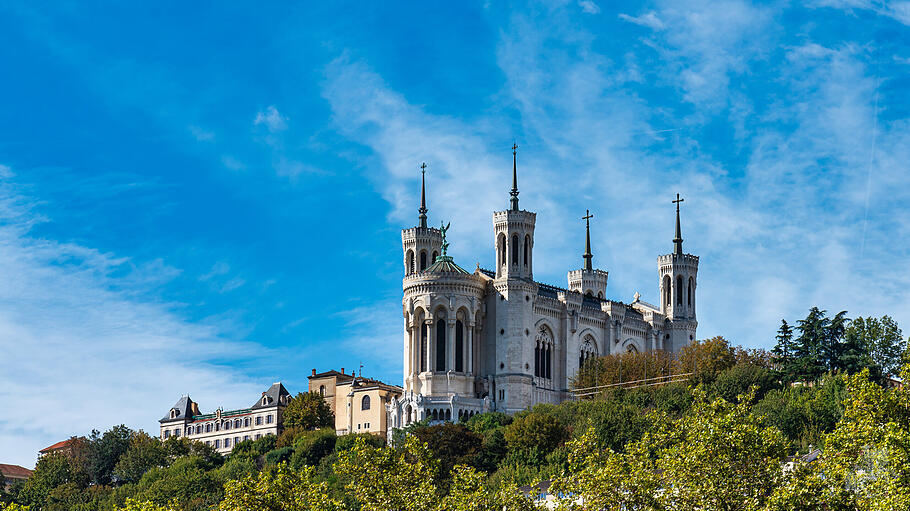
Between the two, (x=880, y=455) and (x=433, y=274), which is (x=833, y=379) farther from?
(x=880, y=455)

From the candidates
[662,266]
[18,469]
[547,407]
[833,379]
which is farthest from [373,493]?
[18,469]

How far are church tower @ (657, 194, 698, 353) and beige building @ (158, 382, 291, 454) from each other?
37.4 meters

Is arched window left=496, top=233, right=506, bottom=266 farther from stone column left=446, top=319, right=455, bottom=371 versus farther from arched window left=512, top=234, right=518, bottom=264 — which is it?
stone column left=446, top=319, right=455, bottom=371

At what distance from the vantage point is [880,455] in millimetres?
52594

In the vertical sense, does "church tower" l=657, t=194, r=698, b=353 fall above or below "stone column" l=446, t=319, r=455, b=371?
above

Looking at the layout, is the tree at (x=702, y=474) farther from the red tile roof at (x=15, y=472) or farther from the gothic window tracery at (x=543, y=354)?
the red tile roof at (x=15, y=472)

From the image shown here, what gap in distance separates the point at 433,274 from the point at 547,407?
14814 mm

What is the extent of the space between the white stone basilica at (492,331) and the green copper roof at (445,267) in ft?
0.27

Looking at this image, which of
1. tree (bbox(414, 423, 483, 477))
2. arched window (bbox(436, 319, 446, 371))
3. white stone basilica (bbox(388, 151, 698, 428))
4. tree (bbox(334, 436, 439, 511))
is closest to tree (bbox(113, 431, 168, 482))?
white stone basilica (bbox(388, 151, 698, 428))

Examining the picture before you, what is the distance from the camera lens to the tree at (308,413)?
12788cm

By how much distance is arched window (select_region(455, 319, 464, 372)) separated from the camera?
383 ft

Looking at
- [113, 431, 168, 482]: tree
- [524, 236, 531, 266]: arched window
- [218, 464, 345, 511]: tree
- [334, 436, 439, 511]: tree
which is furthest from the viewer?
[113, 431, 168, 482]: tree

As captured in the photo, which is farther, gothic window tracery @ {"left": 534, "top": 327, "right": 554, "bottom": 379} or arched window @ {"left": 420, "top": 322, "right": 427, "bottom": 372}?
gothic window tracery @ {"left": 534, "top": 327, "right": 554, "bottom": 379}

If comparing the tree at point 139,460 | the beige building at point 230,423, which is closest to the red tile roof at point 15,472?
the beige building at point 230,423
